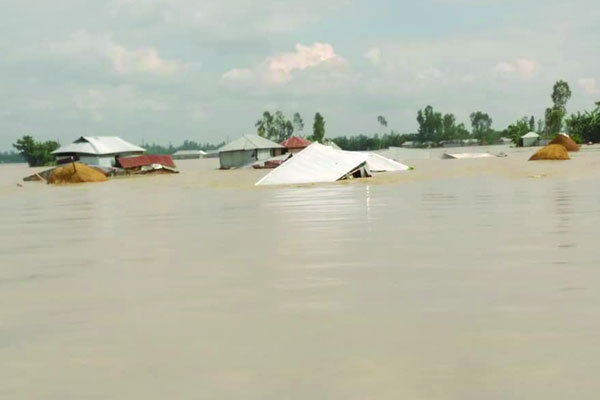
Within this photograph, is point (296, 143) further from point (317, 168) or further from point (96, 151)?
point (317, 168)

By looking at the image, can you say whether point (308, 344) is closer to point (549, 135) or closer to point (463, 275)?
point (463, 275)

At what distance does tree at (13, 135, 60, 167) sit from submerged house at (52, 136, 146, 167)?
117 ft

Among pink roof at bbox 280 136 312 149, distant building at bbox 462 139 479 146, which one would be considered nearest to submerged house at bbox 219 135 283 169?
pink roof at bbox 280 136 312 149

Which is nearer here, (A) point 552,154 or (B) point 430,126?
(A) point 552,154

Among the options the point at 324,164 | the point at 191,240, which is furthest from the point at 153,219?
the point at 324,164

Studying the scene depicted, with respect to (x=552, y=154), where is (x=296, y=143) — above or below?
above

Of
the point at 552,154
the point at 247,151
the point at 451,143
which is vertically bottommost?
the point at 552,154

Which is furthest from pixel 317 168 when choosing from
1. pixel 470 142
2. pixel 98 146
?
pixel 470 142

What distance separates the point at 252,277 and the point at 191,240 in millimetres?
3856

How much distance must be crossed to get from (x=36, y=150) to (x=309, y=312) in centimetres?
9430

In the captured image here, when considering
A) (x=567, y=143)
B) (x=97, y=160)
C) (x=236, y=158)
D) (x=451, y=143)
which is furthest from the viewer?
(x=451, y=143)

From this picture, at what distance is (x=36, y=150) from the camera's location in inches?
3625

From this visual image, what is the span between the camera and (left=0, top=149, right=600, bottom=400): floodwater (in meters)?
4.05

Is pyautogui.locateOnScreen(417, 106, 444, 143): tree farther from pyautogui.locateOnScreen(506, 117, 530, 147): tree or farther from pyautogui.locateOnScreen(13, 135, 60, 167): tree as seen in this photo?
pyautogui.locateOnScreen(13, 135, 60, 167): tree
